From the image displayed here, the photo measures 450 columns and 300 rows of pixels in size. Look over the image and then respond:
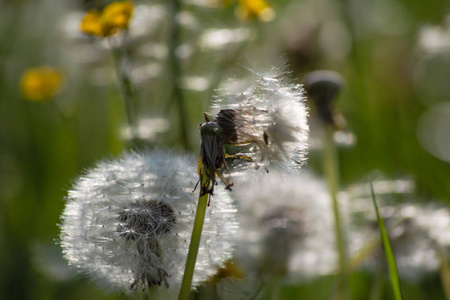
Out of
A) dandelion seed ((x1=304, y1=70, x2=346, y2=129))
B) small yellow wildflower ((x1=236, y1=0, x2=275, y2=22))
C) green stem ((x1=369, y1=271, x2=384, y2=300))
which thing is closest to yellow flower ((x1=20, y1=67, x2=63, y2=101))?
small yellow wildflower ((x1=236, y1=0, x2=275, y2=22))

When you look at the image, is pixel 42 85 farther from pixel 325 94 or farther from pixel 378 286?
pixel 378 286

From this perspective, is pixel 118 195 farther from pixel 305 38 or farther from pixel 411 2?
pixel 411 2

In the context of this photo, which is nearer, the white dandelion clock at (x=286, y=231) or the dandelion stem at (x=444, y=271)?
the dandelion stem at (x=444, y=271)

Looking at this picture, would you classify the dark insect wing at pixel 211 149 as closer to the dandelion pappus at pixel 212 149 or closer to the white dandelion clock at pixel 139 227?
the dandelion pappus at pixel 212 149

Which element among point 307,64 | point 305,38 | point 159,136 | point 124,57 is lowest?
point 159,136

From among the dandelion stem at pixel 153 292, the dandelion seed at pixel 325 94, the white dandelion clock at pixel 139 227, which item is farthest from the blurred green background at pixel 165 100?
the dandelion stem at pixel 153 292

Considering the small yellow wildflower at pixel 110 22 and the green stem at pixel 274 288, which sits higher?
the small yellow wildflower at pixel 110 22

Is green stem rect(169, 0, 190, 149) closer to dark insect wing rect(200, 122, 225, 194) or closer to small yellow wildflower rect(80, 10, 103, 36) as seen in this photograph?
small yellow wildflower rect(80, 10, 103, 36)

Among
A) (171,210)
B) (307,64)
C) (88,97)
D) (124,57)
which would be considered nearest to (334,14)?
(307,64)

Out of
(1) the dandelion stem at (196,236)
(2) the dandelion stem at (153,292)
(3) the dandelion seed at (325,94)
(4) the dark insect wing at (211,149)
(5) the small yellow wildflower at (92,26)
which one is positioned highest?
(5) the small yellow wildflower at (92,26)
